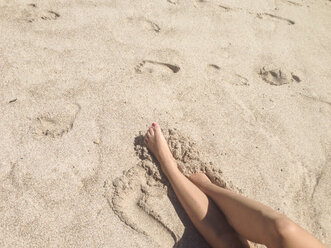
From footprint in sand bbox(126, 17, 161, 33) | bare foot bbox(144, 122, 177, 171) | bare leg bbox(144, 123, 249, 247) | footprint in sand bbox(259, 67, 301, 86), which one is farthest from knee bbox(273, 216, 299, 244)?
footprint in sand bbox(126, 17, 161, 33)

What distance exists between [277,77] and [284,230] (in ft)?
3.93

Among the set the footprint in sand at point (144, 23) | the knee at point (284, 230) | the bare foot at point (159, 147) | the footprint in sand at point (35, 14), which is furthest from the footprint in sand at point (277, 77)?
the footprint in sand at point (35, 14)

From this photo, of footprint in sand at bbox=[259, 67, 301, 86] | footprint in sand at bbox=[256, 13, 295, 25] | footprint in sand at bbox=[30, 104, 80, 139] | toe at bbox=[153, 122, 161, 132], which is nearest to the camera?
footprint in sand at bbox=[30, 104, 80, 139]

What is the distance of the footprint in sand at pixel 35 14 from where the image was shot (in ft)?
6.86

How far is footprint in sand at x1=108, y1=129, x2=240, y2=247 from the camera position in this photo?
1.42 meters

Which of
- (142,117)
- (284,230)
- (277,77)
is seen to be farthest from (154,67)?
(284,230)

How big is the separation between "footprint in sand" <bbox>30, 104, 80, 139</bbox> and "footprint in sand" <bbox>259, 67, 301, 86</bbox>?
3.83ft

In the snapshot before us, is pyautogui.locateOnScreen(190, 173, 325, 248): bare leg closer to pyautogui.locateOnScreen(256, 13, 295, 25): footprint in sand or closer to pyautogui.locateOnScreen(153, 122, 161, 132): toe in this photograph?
pyautogui.locateOnScreen(153, 122, 161, 132): toe

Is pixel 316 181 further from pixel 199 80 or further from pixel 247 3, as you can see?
pixel 247 3

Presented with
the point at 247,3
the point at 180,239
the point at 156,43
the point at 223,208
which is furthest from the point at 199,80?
the point at 247,3

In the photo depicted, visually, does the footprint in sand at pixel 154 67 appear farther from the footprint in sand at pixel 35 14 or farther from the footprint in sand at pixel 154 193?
the footprint in sand at pixel 35 14

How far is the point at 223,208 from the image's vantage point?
149cm

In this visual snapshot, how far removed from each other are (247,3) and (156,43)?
1.03 meters

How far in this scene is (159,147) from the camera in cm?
164
